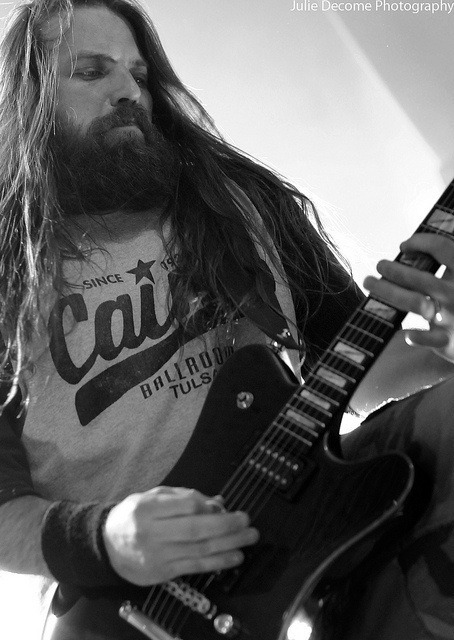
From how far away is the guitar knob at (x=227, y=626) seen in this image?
81 centimetres

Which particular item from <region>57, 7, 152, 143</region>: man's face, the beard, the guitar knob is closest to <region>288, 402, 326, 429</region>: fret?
the guitar knob

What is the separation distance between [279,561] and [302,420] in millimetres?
167

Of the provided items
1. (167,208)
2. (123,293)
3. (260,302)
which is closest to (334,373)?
(260,302)

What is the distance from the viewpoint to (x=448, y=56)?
87.0 inches

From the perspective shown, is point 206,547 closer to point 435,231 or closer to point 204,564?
point 204,564

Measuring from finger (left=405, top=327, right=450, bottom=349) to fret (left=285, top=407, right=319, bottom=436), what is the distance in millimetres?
150

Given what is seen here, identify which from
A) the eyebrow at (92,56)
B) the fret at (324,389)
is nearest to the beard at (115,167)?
the eyebrow at (92,56)

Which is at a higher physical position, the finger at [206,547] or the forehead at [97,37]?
the forehead at [97,37]

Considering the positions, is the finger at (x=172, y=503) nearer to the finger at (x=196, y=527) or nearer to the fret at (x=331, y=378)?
the finger at (x=196, y=527)

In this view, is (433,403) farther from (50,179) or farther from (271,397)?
(50,179)

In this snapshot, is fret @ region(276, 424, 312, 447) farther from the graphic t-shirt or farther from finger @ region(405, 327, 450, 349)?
the graphic t-shirt

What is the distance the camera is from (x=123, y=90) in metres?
1.51

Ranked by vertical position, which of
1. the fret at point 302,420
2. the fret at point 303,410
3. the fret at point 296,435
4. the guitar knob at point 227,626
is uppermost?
the fret at point 303,410

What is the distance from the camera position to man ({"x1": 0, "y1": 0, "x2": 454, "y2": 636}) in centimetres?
91
